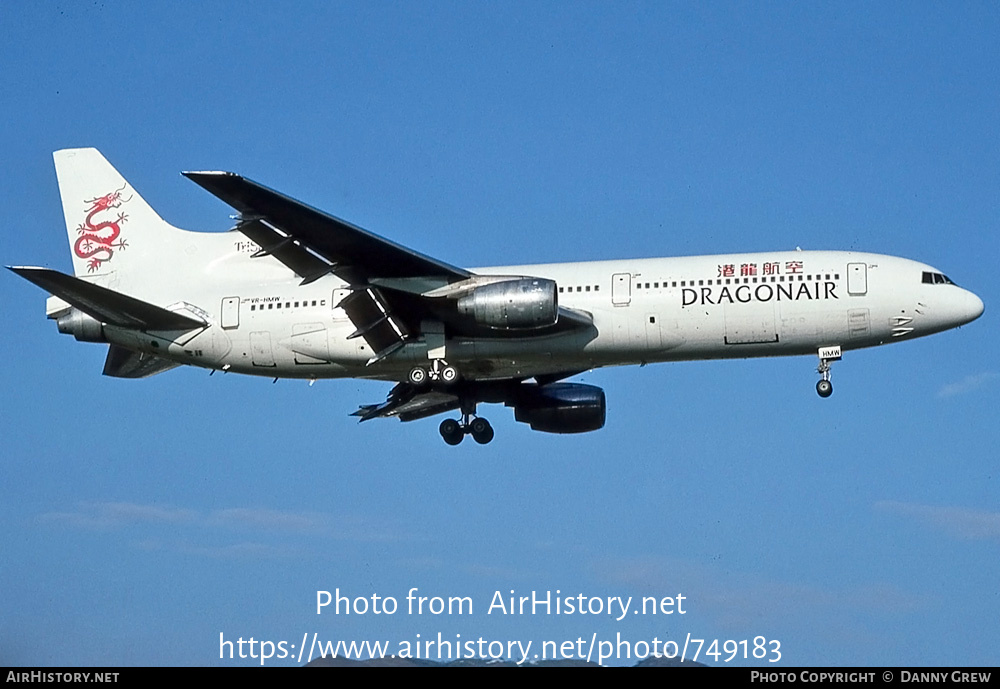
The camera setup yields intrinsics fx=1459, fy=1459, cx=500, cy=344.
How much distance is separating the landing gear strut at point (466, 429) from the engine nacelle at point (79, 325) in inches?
403

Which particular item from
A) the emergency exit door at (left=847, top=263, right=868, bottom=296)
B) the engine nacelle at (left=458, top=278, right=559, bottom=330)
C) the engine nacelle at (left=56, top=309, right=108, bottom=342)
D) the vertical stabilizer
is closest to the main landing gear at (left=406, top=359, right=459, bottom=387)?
the engine nacelle at (left=458, top=278, right=559, bottom=330)

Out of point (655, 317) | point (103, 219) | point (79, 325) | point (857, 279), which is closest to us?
point (857, 279)

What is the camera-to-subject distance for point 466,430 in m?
42.9

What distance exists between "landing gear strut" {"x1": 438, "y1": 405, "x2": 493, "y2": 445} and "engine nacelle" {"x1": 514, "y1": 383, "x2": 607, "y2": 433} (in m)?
2.39

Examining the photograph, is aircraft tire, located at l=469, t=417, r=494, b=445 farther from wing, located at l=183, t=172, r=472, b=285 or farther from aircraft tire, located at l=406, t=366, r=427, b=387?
wing, located at l=183, t=172, r=472, b=285

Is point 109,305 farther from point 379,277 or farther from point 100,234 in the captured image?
point 379,277

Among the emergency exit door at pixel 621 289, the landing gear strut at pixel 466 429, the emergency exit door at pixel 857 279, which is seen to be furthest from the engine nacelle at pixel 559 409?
the emergency exit door at pixel 857 279

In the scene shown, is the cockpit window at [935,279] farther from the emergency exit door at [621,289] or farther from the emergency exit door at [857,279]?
the emergency exit door at [621,289]

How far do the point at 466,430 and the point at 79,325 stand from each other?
11.4m

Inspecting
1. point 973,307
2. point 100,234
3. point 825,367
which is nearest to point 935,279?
point 973,307

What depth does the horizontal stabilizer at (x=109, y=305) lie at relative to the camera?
37844mm
